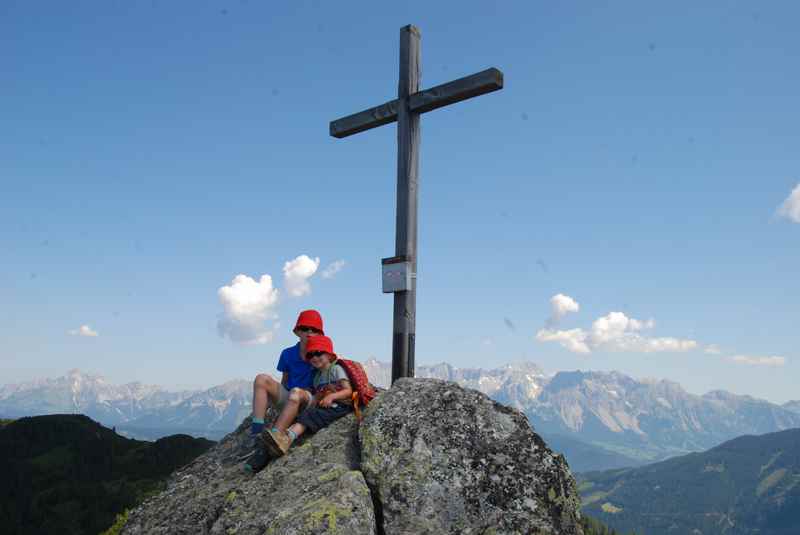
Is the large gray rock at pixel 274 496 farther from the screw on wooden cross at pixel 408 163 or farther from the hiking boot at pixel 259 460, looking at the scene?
Answer: the screw on wooden cross at pixel 408 163

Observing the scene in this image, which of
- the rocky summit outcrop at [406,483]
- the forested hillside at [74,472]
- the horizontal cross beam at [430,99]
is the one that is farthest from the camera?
the forested hillside at [74,472]

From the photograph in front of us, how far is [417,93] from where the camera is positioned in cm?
1166

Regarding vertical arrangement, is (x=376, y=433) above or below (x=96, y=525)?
above

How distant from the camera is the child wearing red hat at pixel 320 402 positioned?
29.8 ft

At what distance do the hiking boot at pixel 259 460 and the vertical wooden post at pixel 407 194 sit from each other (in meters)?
2.58

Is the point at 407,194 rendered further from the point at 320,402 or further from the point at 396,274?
the point at 320,402

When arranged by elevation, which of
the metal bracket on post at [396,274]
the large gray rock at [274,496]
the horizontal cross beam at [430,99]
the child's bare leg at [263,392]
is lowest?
the large gray rock at [274,496]

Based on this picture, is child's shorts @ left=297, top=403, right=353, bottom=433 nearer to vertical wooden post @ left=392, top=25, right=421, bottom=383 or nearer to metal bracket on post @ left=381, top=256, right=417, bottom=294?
vertical wooden post @ left=392, top=25, right=421, bottom=383

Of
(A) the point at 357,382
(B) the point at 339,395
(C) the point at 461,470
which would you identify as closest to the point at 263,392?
(B) the point at 339,395

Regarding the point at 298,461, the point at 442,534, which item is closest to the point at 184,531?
the point at 298,461

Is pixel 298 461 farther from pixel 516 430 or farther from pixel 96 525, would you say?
pixel 96 525

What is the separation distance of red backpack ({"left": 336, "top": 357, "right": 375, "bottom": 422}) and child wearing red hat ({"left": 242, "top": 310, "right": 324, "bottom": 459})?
0.66 meters

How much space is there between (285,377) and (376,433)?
242 centimetres

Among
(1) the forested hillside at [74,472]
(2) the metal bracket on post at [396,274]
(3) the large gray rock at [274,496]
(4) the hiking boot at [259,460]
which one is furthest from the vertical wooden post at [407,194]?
(1) the forested hillside at [74,472]
